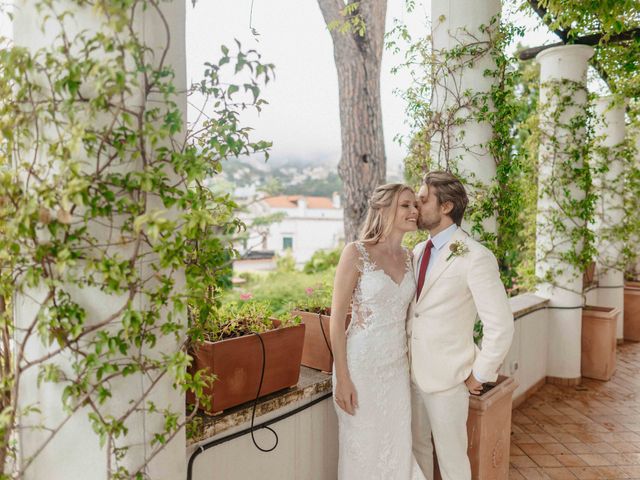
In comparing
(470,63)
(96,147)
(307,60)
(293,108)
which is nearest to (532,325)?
(470,63)

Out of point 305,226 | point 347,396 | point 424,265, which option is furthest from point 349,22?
point 305,226

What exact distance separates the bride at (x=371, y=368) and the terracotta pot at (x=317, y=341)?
185mm

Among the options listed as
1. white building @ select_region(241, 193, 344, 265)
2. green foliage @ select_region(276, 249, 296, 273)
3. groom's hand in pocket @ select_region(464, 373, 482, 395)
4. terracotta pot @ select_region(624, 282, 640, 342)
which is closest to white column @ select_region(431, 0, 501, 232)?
groom's hand in pocket @ select_region(464, 373, 482, 395)

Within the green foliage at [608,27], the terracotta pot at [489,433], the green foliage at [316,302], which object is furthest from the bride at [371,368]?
the green foliage at [608,27]

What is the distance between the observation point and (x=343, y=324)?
217 centimetres

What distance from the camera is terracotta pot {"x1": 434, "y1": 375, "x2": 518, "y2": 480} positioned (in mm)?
2621

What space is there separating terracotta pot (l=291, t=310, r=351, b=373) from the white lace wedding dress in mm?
198

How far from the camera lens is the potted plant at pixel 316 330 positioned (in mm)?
2449

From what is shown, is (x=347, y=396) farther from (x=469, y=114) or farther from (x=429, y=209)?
(x=469, y=114)

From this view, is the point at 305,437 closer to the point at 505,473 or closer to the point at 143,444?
the point at 143,444

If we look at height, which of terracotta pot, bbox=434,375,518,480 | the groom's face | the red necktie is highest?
the groom's face

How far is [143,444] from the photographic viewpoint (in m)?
1.49

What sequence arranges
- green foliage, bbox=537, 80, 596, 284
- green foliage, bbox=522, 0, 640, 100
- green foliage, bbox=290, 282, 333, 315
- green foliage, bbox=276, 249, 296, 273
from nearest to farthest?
green foliage, bbox=290, 282, 333, 315 → green foliage, bbox=522, 0, 640, 100 → green foliage, bbox=537, 80, 596, 284 → green foliage, bbox=276, 249, 296, 273

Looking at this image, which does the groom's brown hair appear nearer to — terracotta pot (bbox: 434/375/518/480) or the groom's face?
the groom's face
